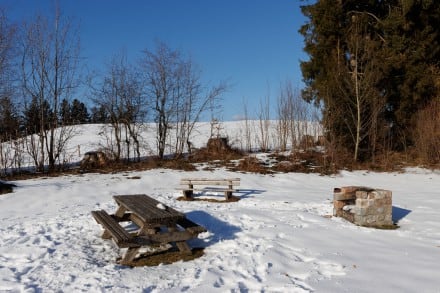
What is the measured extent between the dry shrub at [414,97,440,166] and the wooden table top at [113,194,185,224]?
43.5 feet

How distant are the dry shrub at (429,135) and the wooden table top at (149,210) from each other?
13.3m

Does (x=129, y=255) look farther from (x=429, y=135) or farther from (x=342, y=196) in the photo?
(x=429, y=135)

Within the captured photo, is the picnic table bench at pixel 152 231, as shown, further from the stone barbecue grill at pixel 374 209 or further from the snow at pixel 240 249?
the stone barbecue grill at pixel 374 209

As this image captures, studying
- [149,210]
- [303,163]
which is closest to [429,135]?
[303,163]

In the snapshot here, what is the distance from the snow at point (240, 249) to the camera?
153 inches

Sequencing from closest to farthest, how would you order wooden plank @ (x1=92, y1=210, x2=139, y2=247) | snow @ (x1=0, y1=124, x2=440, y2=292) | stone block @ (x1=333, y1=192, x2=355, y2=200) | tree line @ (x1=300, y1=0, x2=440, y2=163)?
snow @ (x1=0, y1=124, x2=440, y2=292)
wooden plank @ (x1=92, y1=210, x2=139, y2=247)
stone block @ (x1=333, y1=192, x2=355, y2=200)
tree line @ (x1=300, y1=0, x2=440, y2=163)

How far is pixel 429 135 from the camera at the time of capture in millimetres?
14469

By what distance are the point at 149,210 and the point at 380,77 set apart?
1475 centimetres

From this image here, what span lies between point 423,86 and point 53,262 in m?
17.4

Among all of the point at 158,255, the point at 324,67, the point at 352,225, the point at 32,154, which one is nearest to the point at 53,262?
the point at 158,255

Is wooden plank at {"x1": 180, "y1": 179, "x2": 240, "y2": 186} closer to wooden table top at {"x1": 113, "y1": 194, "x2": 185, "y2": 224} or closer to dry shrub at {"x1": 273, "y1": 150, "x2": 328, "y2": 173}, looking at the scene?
wooden table top at {"x1": 113, "y1": 194, "x2": 185, "y2": 224}

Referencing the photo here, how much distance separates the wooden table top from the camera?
183 inches

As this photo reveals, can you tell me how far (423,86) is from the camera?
16203 millimetres

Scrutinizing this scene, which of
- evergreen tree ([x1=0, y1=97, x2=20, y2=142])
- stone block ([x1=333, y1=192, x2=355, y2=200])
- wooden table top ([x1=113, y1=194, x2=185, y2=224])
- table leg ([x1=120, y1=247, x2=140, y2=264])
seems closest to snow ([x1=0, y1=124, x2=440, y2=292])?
table leg ([x1=120, y1=247, x2=140, y2=264])
